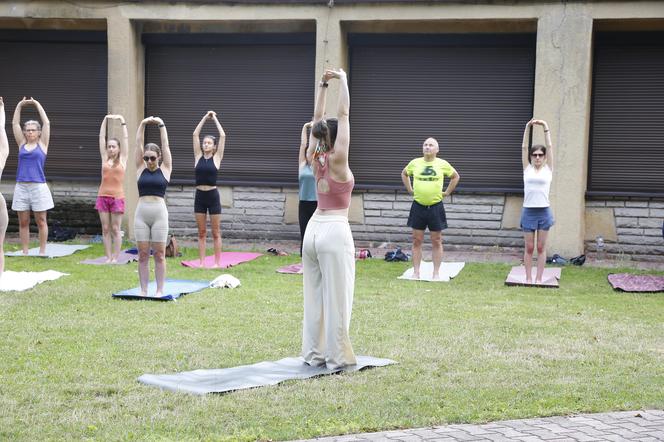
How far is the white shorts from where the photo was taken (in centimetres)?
1533

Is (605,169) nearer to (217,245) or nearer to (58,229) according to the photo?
(217,245)

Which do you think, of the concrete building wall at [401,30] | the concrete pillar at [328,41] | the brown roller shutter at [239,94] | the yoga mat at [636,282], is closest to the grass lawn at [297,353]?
the yoga mat at [636,282]

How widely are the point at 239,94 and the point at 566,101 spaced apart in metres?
6.10

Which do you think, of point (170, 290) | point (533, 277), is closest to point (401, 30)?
point (533, 277)

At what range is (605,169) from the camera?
1717 centimetres

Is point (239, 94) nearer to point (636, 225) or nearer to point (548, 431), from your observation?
point (636, 225)

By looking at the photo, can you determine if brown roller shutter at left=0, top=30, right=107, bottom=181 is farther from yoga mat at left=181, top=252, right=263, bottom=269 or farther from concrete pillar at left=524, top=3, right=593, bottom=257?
concrete pillar at left=524, top=3, right=593, bottom=257

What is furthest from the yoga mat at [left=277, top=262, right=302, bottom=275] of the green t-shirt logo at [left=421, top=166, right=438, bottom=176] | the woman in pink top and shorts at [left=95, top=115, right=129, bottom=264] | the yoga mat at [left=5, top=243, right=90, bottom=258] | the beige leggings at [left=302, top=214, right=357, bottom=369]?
the beige leggings at [left=302, top=214, right=357, bottom=369]

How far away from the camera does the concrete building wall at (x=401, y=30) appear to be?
16.2m

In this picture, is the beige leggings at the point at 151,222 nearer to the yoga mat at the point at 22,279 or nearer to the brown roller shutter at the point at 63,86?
the yoga mat at the point at 22,279

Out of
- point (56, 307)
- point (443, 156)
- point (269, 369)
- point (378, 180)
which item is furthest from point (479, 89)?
point (269, 369)

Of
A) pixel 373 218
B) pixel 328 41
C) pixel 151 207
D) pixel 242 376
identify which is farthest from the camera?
pixel 373 218

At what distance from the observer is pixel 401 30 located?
693 inches

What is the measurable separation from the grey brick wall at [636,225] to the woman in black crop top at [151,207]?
28.4ft
